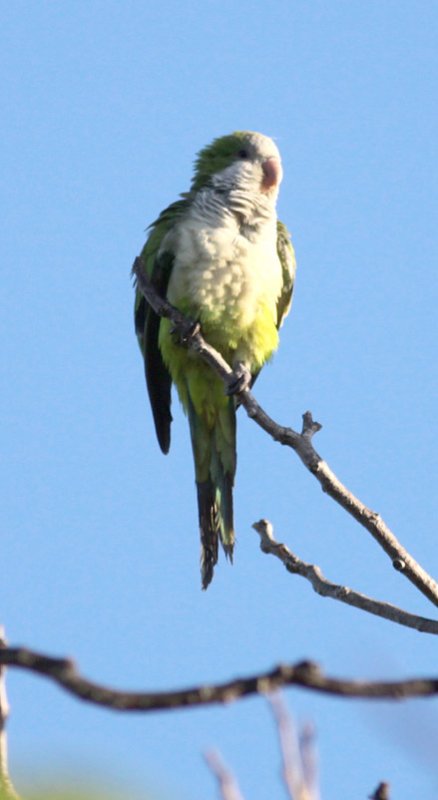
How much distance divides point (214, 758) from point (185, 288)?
→ 466 cm

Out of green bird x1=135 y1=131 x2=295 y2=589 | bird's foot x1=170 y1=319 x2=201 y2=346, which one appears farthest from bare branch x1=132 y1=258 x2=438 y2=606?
green bird x1=135 y1=131 x2=295 y2=589

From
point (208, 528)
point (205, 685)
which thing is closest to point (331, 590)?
point (208, 528)

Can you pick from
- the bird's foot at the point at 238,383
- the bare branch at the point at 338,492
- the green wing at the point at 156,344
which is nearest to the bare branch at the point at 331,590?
the bare branch at the point at 338,492

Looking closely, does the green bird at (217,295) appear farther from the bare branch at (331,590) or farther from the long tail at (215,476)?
the bare branch at (331,590)

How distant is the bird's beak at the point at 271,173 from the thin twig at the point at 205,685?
5.70 metres

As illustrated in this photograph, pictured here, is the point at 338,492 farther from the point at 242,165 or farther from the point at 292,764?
the point at 242,165

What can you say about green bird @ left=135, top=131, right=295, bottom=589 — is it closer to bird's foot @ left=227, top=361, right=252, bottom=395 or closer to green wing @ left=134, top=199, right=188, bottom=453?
green wing @ left=134, top=199, right=188, bottom=453

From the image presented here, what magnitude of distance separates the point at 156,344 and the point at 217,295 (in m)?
0.78

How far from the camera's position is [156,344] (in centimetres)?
667

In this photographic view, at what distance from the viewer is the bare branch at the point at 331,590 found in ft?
12.4

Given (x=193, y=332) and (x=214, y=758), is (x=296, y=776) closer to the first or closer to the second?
(x=214, y=758)

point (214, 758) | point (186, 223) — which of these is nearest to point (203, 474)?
point (186, 223)

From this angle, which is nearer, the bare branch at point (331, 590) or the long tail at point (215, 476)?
the bare branch at point (331, 590)

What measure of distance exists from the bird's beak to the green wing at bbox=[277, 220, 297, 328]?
13.2 inches
